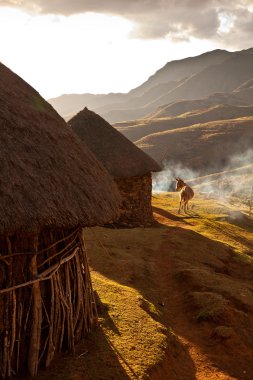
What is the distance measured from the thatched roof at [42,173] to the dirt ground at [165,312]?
8.42 ft

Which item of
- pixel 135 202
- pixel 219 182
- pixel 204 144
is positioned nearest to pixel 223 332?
pixel 135 202

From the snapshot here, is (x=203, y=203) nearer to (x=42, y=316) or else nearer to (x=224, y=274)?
(x=224, y=274)

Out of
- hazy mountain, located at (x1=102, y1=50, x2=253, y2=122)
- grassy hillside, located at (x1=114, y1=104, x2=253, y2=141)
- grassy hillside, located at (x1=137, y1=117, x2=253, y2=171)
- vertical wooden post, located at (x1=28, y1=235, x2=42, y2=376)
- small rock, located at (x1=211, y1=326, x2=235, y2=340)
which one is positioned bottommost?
small rock, located at (x1=211, y1=326, x2=235, y2=340)

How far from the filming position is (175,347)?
350 inches

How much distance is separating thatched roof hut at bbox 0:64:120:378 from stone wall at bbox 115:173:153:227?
11.6 meters

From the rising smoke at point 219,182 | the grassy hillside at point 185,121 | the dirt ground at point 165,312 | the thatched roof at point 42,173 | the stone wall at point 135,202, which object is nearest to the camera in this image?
the thatched roof at point 42,173

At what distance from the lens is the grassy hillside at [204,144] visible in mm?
72688

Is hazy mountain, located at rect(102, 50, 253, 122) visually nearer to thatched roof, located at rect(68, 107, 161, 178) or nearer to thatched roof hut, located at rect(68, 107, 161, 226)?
thatched roof, located at rect(68, 107, 161, 178)

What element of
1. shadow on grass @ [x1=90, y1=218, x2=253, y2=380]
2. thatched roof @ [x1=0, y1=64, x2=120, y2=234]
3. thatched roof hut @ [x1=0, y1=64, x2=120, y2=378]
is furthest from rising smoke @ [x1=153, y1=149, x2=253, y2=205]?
thatched roof hut @ [x1=0, y1=64, x2=120, y2=378]

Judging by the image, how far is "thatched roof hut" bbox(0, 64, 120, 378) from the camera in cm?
640

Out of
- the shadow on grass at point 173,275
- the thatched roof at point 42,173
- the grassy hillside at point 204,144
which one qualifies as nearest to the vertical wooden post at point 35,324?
the thatched roof at point 42,173

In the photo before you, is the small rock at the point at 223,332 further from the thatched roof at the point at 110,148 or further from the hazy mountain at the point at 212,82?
the hazy mountain at the point at 212,82

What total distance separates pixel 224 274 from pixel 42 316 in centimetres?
905

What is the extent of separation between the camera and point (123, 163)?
20562 millimetres
